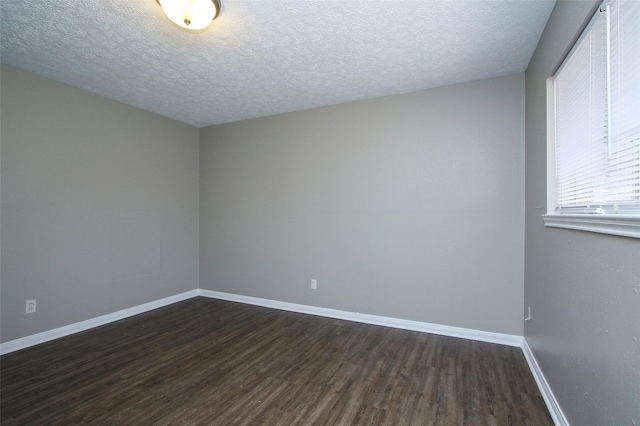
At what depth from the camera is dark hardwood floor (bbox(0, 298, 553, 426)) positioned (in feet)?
5.85

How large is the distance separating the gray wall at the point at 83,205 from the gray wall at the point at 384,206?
2.13 ft

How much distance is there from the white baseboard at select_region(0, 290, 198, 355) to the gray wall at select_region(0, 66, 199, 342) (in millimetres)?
53

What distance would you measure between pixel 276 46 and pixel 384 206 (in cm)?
193

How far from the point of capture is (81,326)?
3.06m

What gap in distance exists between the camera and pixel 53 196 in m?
2.85

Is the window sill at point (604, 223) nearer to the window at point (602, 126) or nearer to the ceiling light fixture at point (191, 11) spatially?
the window at point (602, 126)

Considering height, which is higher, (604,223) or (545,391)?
(604,223)

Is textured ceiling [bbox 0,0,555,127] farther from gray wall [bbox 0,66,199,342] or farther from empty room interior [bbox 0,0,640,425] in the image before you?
gray wall [bbox 0,66,199,342]

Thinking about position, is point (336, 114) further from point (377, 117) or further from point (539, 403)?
point (539, 403)

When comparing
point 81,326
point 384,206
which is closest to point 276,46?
point 384,206

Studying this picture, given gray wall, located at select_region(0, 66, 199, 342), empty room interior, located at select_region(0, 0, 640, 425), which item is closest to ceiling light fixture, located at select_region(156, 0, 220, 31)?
empty room interior, located at select_region(0, 0, 640, 425)

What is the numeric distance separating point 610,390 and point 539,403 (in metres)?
0.91

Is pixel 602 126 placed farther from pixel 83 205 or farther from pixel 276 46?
pixel 83 205

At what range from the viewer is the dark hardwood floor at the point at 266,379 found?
5.85ft
